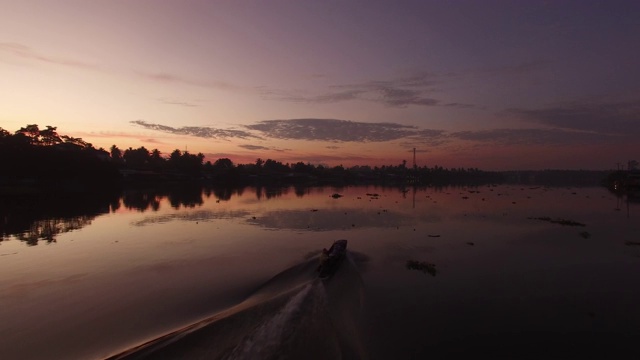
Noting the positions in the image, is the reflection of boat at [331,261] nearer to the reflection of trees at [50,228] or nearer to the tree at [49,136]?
the reflection of trees at [50,228]

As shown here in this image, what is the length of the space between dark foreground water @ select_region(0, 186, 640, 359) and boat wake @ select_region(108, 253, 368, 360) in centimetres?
5

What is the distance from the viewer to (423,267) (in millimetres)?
21547

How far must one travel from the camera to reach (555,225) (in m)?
40.3

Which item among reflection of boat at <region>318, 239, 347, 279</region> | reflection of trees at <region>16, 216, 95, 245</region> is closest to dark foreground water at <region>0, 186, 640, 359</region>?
reflection of trees at <region>16, 216, 95, 245</region>

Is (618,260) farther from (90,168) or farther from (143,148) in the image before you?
(143,148)

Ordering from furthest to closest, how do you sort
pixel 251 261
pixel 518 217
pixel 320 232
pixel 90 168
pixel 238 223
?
pixel 90 168, pixel 518 217, pixel 238 223, pixel 320 232, pixel 251 261

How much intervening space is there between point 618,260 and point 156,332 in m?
30.3

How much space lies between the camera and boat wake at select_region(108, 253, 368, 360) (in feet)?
30.9

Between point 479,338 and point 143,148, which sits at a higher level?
point 143,148

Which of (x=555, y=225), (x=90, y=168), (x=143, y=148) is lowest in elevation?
(x=555, y=225)

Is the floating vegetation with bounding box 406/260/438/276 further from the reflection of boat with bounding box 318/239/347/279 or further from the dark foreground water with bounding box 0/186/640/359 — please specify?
the reflection of boat with bounding box 318/239/347/279

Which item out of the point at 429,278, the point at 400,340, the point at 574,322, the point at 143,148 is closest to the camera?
the point at 400,340

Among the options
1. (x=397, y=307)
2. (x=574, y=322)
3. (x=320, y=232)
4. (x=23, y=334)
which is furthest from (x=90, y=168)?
(x=574, y=322)

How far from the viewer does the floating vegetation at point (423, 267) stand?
820 inches
